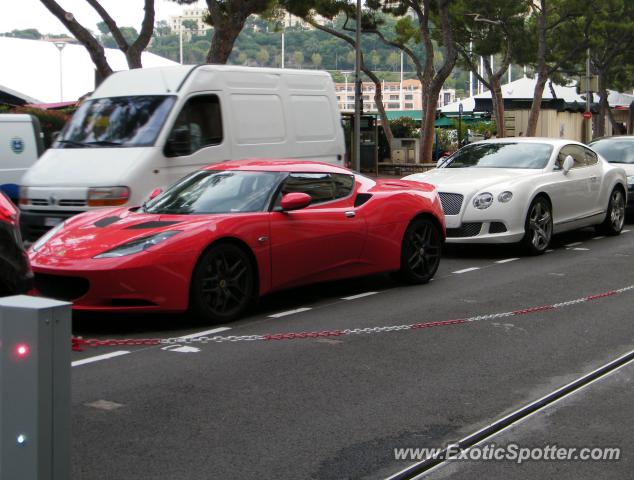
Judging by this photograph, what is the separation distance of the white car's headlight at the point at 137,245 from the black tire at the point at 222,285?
1.11 ft

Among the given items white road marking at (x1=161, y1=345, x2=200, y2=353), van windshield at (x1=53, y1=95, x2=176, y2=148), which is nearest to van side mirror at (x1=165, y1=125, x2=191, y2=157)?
van windshield at (x1=53, y1=95, x2=176, y2=148)

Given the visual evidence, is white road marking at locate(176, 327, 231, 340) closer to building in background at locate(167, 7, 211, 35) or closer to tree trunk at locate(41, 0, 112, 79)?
tree trunk at locate(41, 0, 112, 79)

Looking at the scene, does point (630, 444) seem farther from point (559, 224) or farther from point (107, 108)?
point (107, 108)

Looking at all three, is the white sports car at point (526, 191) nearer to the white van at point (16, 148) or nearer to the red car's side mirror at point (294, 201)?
the red car's side mirror at point (294, 201)

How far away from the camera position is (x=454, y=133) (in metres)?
43.2

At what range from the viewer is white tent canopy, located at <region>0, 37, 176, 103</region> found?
39281mm

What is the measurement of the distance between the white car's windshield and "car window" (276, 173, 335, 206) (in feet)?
15.0

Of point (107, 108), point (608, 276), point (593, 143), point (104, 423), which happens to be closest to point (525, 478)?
point (104, 423)

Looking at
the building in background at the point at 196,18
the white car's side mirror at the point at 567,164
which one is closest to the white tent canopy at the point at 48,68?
the building in background at the point at 196,18

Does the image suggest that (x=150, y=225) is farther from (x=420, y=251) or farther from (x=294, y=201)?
(x=420, y=251)

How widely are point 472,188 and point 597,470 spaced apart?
7742 mm

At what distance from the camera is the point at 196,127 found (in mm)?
12445

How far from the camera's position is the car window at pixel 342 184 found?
914 cm

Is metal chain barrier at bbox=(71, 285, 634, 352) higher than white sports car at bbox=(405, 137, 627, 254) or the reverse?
the reverse
